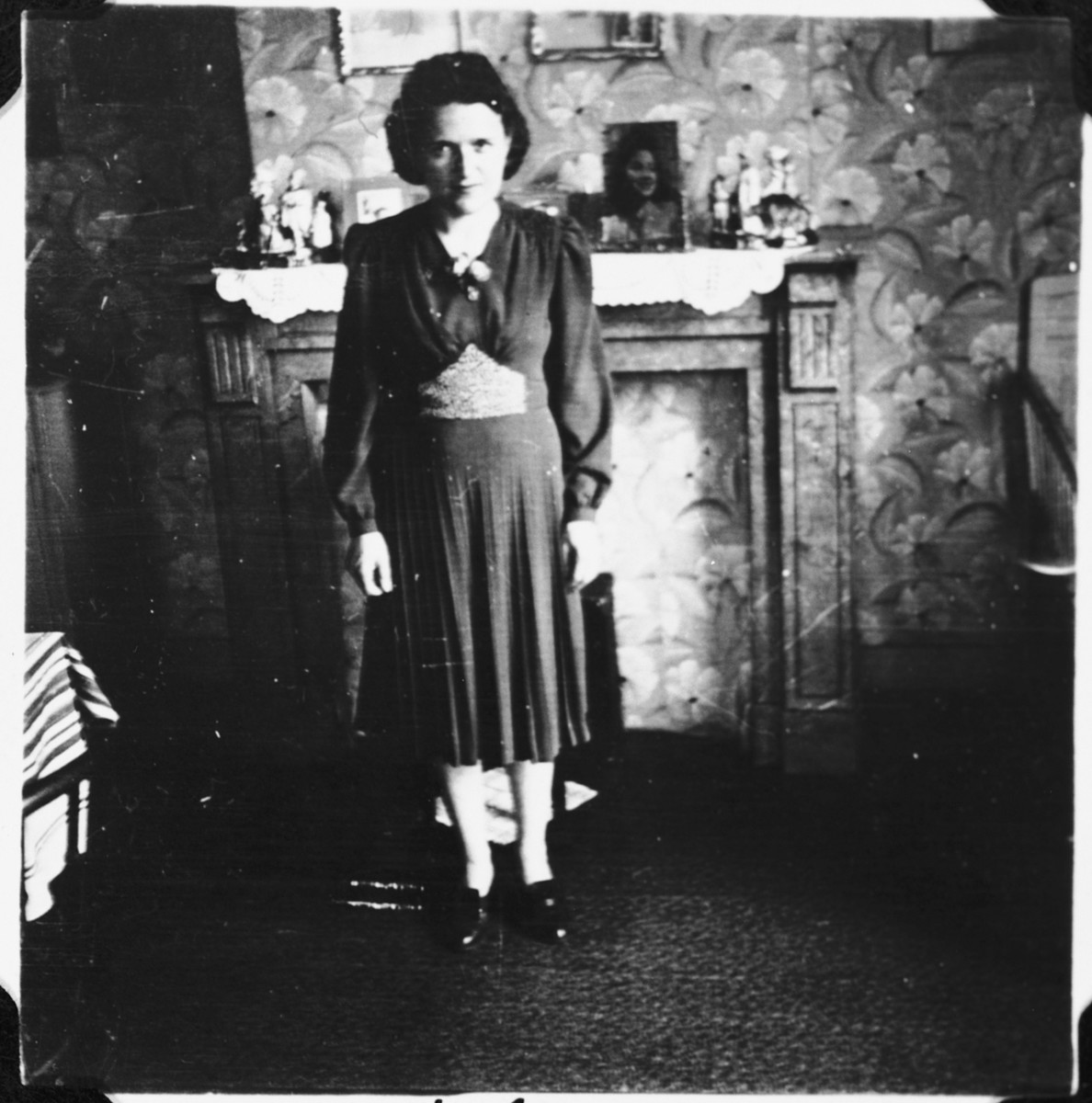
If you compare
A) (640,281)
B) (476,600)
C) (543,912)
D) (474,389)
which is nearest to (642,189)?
(640,281)

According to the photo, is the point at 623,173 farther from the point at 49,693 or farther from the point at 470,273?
the point at 49,693

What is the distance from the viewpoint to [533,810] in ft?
5.32

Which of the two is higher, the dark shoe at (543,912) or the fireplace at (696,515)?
the fireplace at (696,515)

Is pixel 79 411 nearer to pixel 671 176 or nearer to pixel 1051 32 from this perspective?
pixel 671 176

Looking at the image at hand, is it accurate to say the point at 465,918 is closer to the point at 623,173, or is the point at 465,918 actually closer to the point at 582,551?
the point at 582,551

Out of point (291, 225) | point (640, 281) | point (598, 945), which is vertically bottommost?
point (598, 945)

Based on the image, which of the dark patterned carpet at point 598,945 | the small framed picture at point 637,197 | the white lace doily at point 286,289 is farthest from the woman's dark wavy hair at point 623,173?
the dark patterned carpet at point 598,945

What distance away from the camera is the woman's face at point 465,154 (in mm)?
1575

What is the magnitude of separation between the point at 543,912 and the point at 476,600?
0.46m

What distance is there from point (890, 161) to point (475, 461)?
0.71 metres

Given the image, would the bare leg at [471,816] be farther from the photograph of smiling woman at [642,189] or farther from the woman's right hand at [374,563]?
the photograph of smiling woman at [642,189]

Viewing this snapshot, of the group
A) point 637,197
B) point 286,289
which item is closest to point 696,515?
point 637,197

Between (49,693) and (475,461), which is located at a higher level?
(475,461)

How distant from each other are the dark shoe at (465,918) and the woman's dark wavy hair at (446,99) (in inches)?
40.6
